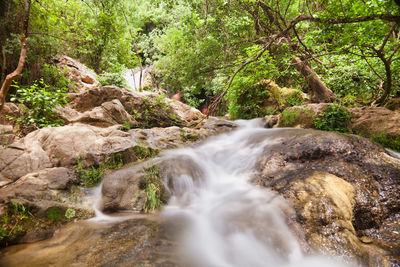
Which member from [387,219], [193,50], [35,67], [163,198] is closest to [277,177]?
[387,219]

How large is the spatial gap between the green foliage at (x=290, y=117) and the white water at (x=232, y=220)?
8.05 feet

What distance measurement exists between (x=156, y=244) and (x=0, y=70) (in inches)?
308

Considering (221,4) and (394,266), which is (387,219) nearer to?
(394,266)

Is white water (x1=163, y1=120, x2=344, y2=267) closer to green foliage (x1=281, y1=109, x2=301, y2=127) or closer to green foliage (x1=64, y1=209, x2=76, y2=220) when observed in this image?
green foliage (x1=64, y1=209, x2=76, y2=220)

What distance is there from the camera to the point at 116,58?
11.8 m

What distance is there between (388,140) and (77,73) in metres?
12.6

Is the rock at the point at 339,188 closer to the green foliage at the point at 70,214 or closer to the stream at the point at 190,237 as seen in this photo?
the stream at the point at 190,237

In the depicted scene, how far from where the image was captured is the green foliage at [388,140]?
→ 4.44 m

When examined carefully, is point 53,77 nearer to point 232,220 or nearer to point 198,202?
point 198,202

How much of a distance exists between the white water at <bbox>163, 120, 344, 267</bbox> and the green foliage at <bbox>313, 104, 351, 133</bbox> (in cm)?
248

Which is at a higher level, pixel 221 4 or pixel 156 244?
pixel 221 4

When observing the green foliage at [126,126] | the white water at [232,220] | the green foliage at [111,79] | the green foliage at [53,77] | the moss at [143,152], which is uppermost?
the green foliage at [111,79]

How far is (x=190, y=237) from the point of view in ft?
8.82

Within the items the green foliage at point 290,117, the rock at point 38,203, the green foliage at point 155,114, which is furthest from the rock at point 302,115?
the rock at point 38,203
